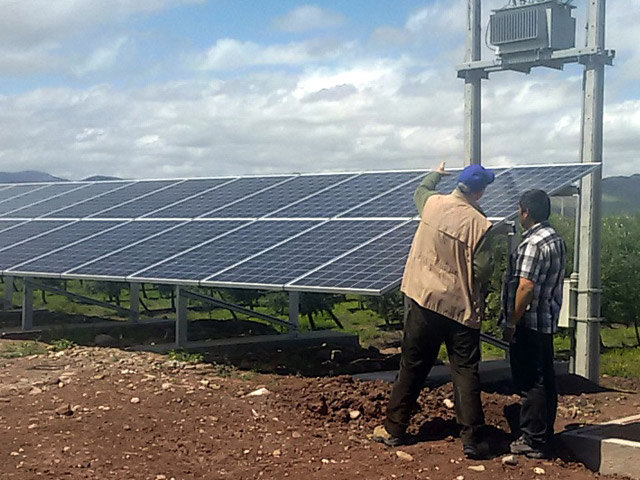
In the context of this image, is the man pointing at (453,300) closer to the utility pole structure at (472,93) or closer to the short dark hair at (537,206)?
the short dark hair at (537,206)

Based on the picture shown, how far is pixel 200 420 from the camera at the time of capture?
8.07m

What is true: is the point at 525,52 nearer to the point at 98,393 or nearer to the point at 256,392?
the point at 256,392

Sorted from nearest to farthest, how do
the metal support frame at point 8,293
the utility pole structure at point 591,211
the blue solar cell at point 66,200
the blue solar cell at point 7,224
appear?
the utility pole structure at point 591,211, the blue solar cell at point 7,224, the blue solar cell at point 66,200, the metal support frame at point 8,293

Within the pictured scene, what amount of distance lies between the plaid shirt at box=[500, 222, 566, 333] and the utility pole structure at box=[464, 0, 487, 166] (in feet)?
18.3

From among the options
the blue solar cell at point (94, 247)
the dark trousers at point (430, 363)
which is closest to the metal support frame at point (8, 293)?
the blue solar cell at point (94, 247)

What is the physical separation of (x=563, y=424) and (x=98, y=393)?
15.0ft

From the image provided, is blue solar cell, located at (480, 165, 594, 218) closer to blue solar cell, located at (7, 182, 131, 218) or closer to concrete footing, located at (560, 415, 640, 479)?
Result: concrete footing, located at (560, 415, 640, 479)

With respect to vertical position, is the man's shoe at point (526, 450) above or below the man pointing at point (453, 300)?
below

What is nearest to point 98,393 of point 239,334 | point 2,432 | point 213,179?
point 2,432

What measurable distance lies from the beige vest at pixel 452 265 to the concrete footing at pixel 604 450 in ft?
4.10

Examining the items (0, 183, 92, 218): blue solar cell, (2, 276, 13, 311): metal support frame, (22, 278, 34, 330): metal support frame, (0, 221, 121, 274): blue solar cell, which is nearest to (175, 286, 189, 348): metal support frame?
(0, 221, 121, 274): blue solar cell

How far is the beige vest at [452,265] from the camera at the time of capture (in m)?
6.90

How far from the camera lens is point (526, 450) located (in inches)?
272

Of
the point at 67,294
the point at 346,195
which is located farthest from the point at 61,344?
the point at 346,195
